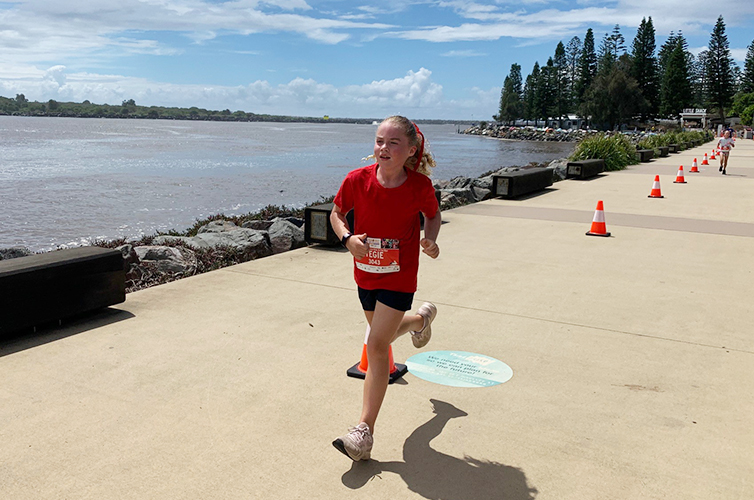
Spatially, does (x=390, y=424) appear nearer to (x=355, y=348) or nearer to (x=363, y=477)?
(x=363, y=477)

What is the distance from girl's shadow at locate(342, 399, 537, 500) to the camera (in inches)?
117

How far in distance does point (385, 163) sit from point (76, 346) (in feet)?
9.56

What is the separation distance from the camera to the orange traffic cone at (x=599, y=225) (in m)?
9.75

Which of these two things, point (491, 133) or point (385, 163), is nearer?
point (385, 163)

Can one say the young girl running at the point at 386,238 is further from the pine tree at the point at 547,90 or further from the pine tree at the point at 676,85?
the pine tree at the point at 547,90

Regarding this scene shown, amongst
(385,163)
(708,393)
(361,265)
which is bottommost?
(708,393)

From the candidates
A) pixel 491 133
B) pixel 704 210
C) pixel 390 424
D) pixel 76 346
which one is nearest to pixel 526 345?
pixel 390 424

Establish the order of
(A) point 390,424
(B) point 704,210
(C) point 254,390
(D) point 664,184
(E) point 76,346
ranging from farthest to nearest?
(D) point 664,184
(B) point 704,210
(E) point 76,346
(C) point 254,390
(A) point 390,424

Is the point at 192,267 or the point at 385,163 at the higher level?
the point at 385,163

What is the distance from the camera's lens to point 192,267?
7.23 m

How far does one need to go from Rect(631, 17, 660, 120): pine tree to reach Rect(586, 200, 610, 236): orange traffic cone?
319 ft

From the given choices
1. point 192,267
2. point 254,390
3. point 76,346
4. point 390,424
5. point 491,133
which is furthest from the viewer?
point 491,133

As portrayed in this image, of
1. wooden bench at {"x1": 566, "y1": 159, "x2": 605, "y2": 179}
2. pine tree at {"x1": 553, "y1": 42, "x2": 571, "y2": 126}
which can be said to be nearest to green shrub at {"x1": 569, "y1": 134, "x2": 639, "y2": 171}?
wooden bench at {"x1": 566, "y1": 159, "x2": 605, "y2": 179}

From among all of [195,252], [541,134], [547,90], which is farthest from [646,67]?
[195,252]
